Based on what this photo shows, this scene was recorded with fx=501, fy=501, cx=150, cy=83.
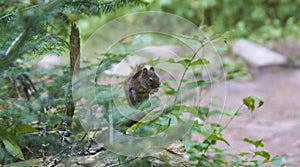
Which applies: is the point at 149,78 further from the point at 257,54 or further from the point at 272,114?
the point at 257,54

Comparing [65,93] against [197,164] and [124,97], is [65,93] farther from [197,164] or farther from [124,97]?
[197,164]

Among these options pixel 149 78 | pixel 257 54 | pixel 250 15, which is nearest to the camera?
pixel 149 78

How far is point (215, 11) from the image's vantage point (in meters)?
6.81

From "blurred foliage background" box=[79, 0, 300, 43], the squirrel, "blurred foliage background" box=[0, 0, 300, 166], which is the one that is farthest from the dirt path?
the squirrel

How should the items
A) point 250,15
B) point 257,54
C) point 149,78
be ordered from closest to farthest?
point 149,78 < point 257,54 < point 250,15

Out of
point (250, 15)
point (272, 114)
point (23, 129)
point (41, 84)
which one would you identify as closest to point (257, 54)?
point (250, 15)

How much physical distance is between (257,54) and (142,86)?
4.71 meters

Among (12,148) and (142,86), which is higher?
(142,86)

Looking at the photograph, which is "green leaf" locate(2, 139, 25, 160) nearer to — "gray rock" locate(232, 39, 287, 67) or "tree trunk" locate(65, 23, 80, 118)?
"tree trunk" locate(65, 23, 80, 118)

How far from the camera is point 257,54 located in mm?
5848

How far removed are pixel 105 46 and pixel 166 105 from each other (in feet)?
1.16

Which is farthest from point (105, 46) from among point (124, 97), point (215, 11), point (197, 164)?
point (215, 11)

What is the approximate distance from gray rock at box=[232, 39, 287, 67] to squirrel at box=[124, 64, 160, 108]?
4.44 m

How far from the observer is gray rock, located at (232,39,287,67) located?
570cm
